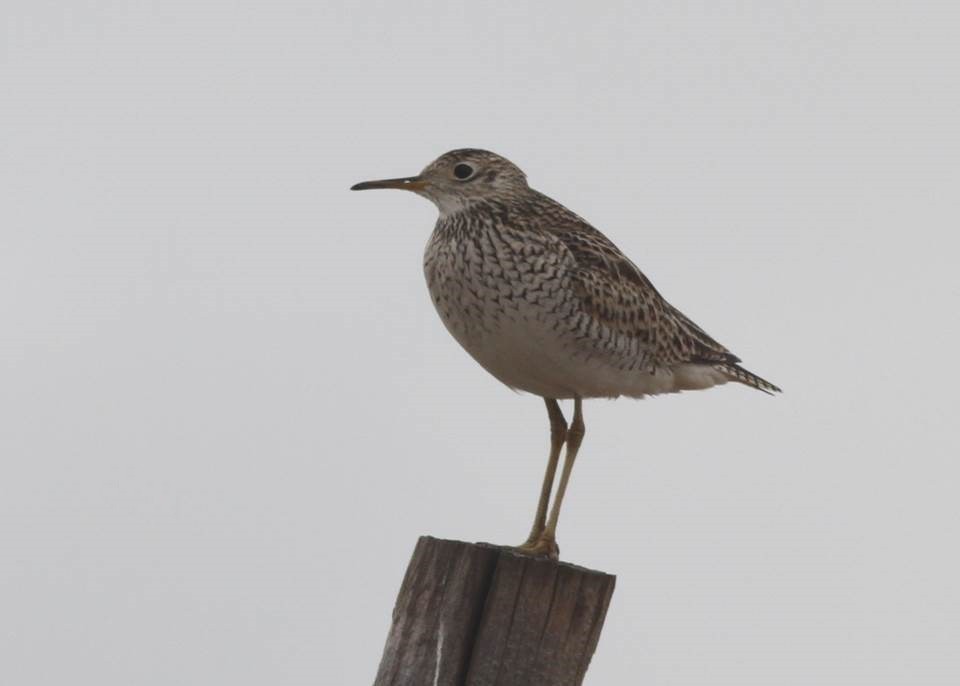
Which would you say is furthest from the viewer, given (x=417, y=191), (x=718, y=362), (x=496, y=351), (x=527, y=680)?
(x=718, y=362)

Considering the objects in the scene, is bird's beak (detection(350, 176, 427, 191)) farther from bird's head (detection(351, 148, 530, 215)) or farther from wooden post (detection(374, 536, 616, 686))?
wooden post (detection(374, 536, 616, 686))

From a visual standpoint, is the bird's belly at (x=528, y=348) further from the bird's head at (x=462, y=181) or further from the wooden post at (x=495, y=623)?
the wooden post at (x=495, y=623)

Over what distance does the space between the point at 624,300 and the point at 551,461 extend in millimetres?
1628

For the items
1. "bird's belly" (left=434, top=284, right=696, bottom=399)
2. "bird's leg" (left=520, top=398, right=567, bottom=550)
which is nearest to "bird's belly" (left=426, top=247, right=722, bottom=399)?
"bird's belly" (left=434, top=284, right=696, bottom=399)

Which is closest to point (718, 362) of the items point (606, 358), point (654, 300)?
point (654, 300)

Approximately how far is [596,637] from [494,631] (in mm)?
650

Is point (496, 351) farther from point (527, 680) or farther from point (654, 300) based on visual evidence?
point (527, 680)

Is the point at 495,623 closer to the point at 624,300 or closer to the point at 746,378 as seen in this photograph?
the point at 624,300

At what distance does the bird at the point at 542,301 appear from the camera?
1230 centimetres

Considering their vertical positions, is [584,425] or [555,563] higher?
[584,425]

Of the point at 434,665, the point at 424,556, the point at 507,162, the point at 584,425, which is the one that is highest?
the point at 507,162

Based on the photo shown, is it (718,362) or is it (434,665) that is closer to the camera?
(434,665)

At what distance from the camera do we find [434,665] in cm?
877

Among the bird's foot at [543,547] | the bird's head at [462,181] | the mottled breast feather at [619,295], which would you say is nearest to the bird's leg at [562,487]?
the bird's foot at [543,547]
